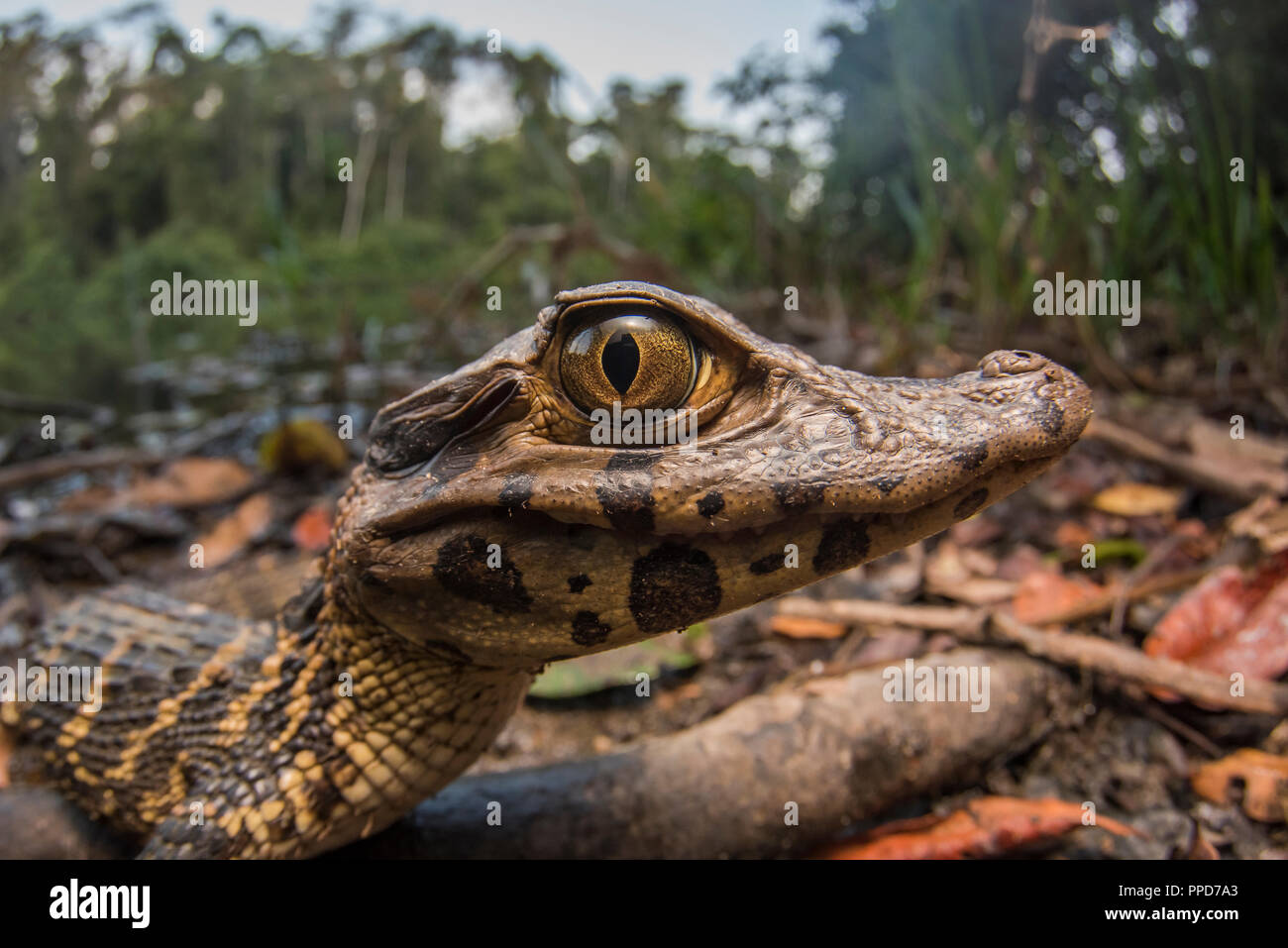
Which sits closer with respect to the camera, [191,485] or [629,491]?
[629,491]

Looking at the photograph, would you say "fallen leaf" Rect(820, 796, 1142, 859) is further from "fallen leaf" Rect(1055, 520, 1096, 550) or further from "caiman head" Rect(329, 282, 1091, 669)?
"fallen leaf" Rect(1055, 520, 1096, 550)

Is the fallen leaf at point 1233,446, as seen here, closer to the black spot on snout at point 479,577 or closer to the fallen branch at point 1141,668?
the fallen branch at point 1141,668

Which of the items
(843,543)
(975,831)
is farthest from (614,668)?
(843,543)

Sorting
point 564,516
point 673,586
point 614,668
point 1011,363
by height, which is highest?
point 1011,363

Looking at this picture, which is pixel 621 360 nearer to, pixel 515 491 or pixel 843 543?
pixel 515 491

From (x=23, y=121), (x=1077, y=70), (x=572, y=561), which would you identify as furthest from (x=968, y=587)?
(x=23, y=121)
